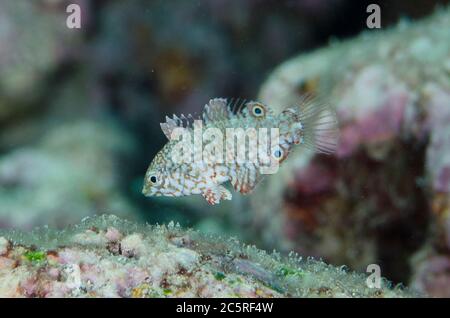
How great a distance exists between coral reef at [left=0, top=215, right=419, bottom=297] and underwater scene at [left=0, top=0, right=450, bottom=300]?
11 millimetres

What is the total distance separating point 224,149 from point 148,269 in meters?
0.81

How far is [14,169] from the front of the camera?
24.3ft

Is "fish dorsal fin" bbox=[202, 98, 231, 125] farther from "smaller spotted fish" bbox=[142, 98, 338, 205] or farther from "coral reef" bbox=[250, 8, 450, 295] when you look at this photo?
"coral reef" bbox=[250, 8, 450, 295]

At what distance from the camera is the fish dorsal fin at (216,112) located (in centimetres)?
293

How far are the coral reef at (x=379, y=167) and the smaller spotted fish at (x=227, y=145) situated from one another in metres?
2.09

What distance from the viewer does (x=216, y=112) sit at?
9.70 feet

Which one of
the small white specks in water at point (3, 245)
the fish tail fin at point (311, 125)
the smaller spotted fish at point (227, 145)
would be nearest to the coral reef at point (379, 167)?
the fish tail fin at point (311, 125)

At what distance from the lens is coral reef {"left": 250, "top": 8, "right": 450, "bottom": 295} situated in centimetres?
478

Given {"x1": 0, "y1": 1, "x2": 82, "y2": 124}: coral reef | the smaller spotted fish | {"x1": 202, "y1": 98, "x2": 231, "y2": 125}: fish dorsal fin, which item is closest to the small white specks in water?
the smaller spotted fish

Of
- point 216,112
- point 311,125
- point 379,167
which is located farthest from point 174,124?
point 379,167

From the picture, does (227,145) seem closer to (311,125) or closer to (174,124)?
(174,124)

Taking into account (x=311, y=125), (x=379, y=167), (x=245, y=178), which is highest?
(x=311, y=125)

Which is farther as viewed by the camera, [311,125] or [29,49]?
[29,49]
